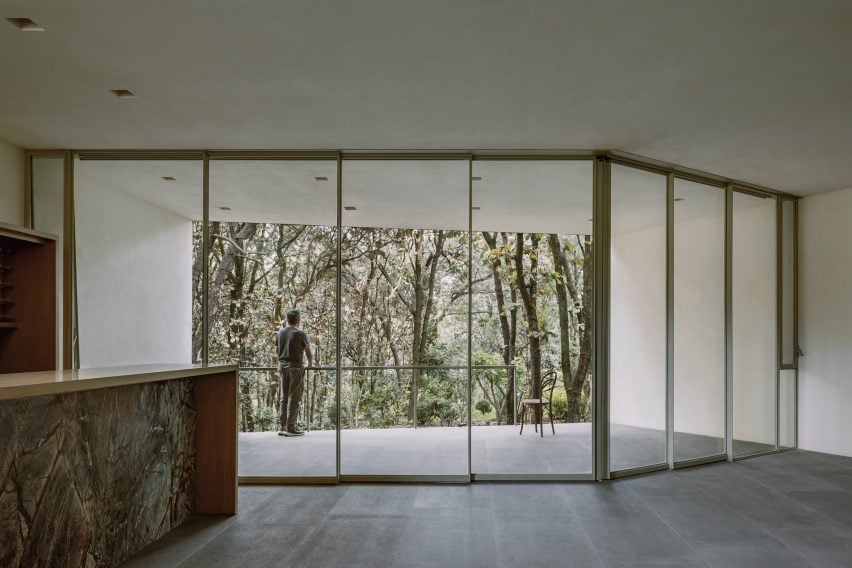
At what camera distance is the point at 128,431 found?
12.9ft

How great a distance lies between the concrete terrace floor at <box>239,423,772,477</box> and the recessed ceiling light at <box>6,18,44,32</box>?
3660 mm

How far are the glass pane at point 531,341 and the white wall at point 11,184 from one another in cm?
413

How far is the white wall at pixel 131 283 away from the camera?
6.06 meters

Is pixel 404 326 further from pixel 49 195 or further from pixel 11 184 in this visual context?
pixel 11 184

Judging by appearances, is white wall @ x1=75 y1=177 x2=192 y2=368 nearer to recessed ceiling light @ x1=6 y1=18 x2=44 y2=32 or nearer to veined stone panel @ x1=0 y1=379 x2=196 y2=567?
veined stone panel @ x1=0 y1=379 x2=196 y2=567

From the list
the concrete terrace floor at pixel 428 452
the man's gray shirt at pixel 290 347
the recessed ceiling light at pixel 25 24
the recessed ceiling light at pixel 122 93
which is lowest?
the concrete terrace floor at pixel 428 452

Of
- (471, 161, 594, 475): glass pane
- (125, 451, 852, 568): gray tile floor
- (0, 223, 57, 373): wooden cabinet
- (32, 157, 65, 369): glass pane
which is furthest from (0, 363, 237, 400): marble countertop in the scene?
(32, 157, 65, 369): glass pane

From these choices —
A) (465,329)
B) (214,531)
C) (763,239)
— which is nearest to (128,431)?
(214,531)

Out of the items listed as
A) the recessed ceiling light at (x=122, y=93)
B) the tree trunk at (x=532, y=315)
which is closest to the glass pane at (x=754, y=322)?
the tree trunk at (x=532, y=315)

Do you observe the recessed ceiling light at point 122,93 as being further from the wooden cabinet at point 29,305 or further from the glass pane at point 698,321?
the glass pane at point 698,321

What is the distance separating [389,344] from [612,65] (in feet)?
10.4

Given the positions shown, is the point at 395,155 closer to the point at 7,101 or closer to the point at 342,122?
the point at 342,122

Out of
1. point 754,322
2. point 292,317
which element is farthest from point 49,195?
point 754,322

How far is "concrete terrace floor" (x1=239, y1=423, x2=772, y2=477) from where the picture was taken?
596 centimetres
